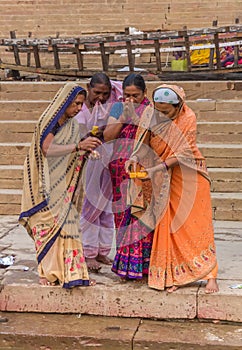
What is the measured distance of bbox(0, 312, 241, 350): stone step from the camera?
184 inches

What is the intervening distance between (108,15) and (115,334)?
13856 millimetres

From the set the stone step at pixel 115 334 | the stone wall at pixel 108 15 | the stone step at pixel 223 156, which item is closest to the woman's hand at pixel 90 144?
the stone step at pixel 115 334

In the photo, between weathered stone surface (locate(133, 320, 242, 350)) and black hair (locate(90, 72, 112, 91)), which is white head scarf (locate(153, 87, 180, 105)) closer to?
black hair (locate(90, 72, 112, 91))

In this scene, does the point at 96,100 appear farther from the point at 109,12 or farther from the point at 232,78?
the point at 109,12

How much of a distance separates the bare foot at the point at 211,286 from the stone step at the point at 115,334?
230mm

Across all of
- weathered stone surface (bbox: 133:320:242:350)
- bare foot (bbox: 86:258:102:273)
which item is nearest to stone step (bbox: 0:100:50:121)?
bare foot (bbox: 86:258:102:273)

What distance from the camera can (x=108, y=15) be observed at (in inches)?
699

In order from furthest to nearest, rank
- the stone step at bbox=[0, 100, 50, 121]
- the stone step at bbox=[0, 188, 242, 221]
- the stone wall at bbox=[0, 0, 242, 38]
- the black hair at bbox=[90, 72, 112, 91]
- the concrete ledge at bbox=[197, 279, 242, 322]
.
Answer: the stone wall at bbox=[0, 0, 242, 38] → the stone step at bbox=[0, 100, 50, 121] → the stone step at bbox=[0, 188, 242, 221] → the black hair at bbox=[90, 72, 112, 91] → the concrete ledge at bbox=[197, 279, 242, 322]

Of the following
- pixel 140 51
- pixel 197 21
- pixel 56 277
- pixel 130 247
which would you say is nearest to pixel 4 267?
pixel 56 277

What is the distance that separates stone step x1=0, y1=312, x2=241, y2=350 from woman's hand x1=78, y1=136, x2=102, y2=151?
47.8 inches

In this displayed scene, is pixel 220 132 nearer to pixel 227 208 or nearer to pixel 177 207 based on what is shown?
pixel 227 208

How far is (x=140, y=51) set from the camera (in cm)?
1280

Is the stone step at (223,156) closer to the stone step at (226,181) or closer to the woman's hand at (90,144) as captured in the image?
the stone step at (226,181)

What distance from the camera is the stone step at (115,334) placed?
4.68 meters
